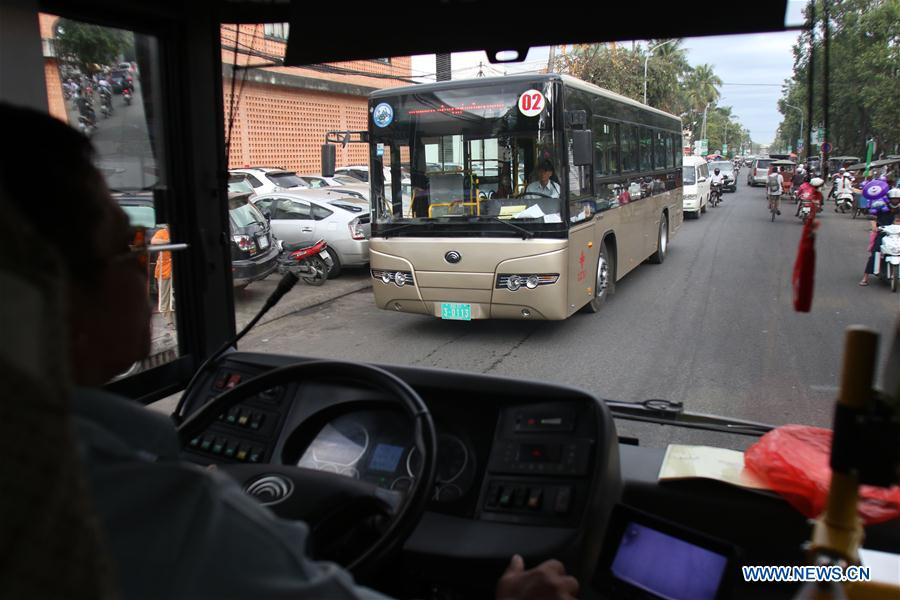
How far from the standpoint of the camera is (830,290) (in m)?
10.4

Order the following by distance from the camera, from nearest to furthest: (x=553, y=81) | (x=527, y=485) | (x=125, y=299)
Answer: (x=125, y=299) < (x=527, y=485) < (x=553, y=81)

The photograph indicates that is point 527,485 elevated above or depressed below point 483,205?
below

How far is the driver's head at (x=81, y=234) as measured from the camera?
816 millimetres

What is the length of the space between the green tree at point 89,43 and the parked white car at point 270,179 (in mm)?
14610

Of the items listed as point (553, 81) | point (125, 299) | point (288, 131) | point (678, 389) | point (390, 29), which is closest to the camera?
point (125, 299)

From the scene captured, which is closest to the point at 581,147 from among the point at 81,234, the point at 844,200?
the point at 81,234

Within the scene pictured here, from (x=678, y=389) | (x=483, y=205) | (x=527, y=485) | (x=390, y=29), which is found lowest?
(x=678, y=389)

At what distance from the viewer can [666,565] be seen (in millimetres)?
1866

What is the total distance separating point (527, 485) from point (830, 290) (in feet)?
32.1

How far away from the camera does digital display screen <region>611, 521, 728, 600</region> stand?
1.80 m

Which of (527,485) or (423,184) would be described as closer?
(527,485)

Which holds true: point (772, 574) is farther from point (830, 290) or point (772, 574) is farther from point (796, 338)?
point (830, 290)

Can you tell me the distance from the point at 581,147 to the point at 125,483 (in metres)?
7.35

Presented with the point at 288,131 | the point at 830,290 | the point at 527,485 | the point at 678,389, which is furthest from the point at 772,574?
the point at 288,131
